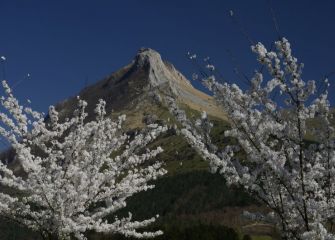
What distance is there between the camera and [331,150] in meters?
11.1

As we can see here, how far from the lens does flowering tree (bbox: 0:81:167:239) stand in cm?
1648

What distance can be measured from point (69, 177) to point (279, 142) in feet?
27.6

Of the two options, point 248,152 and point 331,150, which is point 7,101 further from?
point 331,150

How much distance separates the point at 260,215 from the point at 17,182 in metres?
8.83

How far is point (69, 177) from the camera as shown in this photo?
17656 mm

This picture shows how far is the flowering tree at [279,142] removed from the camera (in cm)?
1027

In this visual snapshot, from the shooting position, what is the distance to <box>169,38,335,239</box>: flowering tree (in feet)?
33.7

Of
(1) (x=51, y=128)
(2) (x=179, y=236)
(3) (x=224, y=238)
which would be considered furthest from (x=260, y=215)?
(2) (x=179, y=236)

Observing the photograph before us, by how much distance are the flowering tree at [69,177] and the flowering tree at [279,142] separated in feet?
22.4

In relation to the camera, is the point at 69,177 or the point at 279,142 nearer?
the point at 279,142

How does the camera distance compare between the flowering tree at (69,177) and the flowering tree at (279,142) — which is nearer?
the flowering tree at (279,142)

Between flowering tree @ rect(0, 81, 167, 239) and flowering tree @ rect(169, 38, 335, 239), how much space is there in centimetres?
683

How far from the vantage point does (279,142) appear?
Result: 1161 centimetres

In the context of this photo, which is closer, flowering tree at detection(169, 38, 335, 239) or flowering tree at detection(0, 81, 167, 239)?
flowering tree at detection(169, 38, 335, 239)
